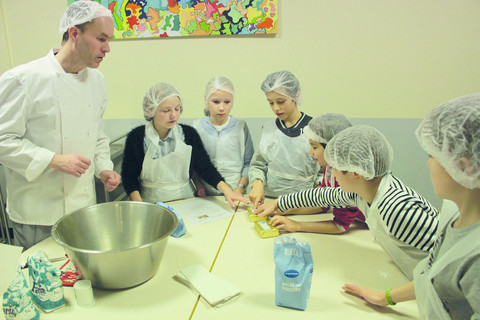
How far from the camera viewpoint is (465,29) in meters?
2.16

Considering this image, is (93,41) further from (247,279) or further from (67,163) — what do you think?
(247,279)

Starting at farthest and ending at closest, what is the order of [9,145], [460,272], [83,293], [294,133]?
1. [294,133]
2. [9,145]
3. [83,293]
4. [460,272]

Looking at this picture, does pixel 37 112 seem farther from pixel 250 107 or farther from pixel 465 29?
pixel 465 29

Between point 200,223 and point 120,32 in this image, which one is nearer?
point 200,223

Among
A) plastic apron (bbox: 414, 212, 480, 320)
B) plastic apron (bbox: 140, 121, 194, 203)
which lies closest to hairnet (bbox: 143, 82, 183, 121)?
plastic apron (bbox: 140, 121, 194, 203)

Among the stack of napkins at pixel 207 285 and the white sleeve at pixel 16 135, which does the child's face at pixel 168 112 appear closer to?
the white sleeve at pixel 16 135

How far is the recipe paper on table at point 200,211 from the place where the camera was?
1471 millimetres

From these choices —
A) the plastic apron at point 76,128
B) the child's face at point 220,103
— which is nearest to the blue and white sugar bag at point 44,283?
the plastic apron at point 76,128

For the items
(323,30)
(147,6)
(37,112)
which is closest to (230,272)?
(37,112)

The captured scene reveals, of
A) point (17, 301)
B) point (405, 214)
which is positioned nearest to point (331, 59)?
point (405, 214)

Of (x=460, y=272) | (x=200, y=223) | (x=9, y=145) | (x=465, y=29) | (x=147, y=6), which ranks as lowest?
(x=200, y=223)

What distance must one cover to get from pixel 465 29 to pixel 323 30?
0.95 meters

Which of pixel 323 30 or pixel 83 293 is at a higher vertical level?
pixel 323 30

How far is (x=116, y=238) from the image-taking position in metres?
1.16
